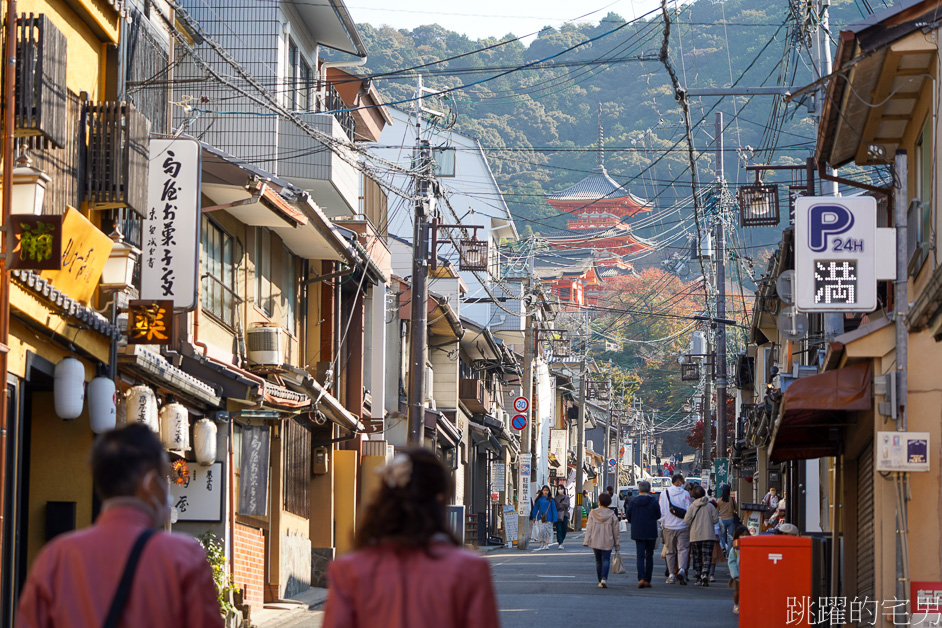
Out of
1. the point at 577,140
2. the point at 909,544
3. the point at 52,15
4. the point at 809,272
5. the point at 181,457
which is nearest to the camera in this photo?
the point at 52,15

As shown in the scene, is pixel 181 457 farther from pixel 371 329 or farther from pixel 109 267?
pixel 371 329

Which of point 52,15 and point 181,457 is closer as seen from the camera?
point 52,15

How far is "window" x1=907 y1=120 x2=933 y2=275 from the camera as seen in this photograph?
39.6 feet

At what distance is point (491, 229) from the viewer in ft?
172

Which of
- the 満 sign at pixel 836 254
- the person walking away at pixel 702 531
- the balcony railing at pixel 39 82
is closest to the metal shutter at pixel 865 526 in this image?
the 満 sign at pixel 836 254

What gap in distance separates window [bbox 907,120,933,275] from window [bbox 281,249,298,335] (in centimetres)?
1094

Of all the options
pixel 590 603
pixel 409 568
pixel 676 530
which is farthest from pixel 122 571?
pixel 676 530

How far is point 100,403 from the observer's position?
11383mm

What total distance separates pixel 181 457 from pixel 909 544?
8.15m

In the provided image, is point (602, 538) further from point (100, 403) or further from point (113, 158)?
point (113, 158)

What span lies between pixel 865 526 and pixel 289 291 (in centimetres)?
1102

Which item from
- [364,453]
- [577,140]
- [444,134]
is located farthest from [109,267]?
[577,140]

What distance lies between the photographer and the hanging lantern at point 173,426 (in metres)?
13.3

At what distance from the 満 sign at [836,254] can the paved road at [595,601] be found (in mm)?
4232
